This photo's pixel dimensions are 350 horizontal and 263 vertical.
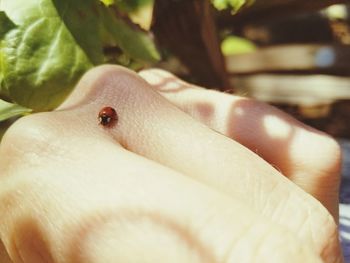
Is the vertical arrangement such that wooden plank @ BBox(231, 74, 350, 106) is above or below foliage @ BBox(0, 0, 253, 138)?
below

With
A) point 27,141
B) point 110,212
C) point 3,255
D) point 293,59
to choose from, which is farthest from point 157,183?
point 293,59

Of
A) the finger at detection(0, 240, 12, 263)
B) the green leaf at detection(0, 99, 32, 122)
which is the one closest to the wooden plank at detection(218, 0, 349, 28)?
the green leaf at detection(0, 99, 32, 122)

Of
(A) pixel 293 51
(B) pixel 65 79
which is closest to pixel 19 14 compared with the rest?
(B) pixel 65 79

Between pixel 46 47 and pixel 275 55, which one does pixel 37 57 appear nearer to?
pixel 46 47

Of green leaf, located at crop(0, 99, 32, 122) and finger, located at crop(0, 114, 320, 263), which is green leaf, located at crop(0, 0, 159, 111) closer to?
green leaf, located at crop(0, 99, 32, 122)

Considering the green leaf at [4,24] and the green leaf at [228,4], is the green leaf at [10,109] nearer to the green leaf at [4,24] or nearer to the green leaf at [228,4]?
the green leaf at [4,24]

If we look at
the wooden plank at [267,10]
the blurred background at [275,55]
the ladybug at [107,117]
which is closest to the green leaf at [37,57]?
the ladybug at [107,117]

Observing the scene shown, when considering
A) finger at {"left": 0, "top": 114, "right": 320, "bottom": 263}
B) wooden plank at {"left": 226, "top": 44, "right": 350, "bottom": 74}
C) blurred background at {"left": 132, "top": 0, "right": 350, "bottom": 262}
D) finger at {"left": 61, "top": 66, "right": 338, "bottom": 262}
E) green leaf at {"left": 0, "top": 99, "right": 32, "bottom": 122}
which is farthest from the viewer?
wooden plank at {"left": 226, "top": 44, "right": 350, "bottom": 74}
